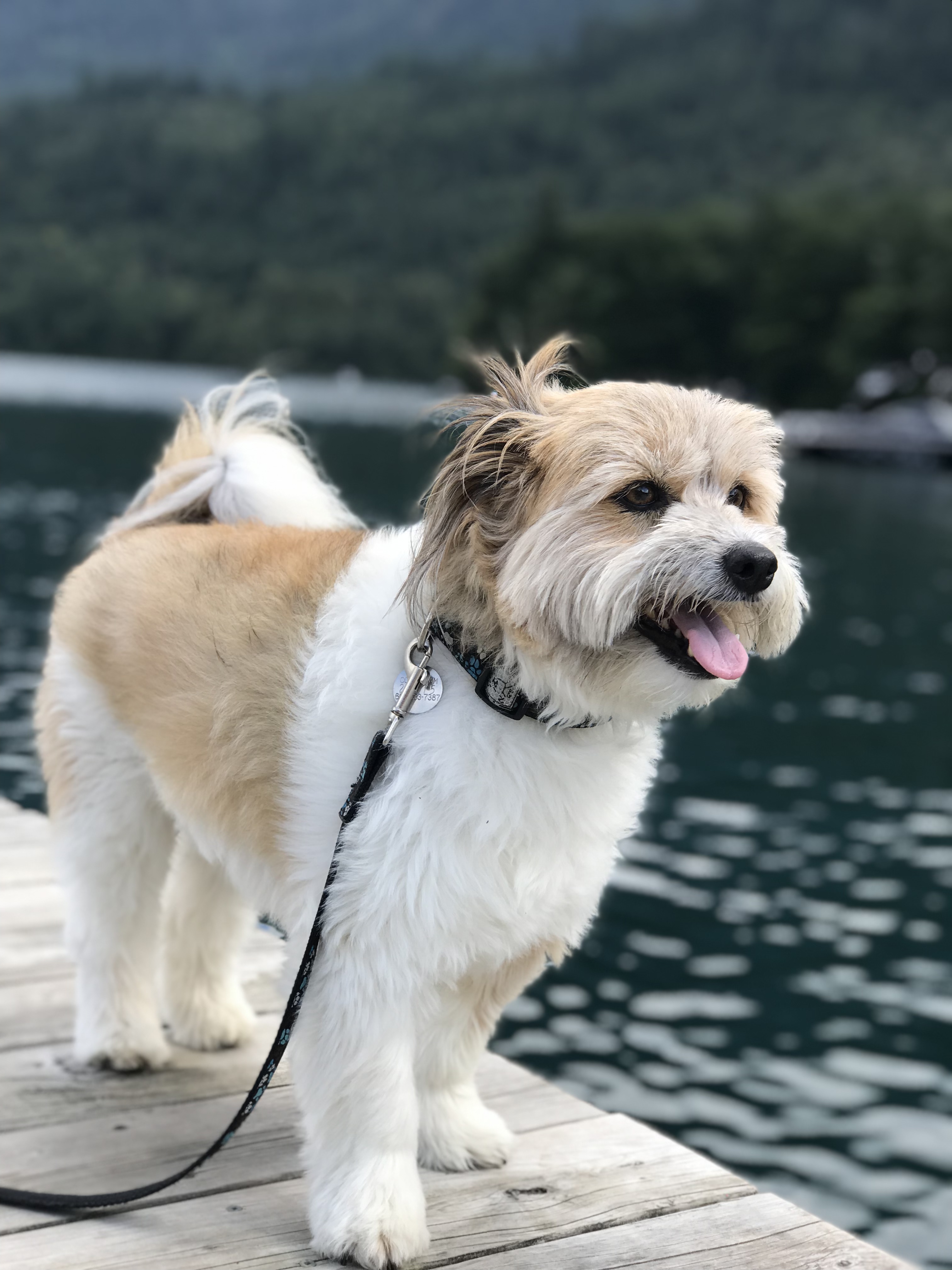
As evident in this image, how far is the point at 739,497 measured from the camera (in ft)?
8.54

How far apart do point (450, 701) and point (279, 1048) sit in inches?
Result: 30.0

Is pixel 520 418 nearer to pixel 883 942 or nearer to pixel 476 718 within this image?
pixel 476 718

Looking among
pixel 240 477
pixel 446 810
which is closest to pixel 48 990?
pixel 240 477

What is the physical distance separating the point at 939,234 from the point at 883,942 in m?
71.2

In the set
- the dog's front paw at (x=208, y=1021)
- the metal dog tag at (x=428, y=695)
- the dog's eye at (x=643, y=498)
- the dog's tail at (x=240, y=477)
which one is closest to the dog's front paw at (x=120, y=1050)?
the dog's front paw at (x=208, y=1021)

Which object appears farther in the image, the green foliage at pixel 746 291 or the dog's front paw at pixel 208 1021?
the green foliage at pixel 746 291

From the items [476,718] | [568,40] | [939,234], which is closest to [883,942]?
[476,718]

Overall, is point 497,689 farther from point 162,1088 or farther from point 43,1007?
point 43,1007

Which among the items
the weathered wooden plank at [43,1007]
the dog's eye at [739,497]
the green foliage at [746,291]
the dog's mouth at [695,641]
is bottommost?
the weathered wooden plank at [43,1007]

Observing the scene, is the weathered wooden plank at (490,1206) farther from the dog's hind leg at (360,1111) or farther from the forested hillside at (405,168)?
the forested hillside at (405,168)

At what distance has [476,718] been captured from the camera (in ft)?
8.47

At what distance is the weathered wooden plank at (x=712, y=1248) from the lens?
8.98 ft

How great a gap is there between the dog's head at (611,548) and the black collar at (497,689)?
0.08 ft

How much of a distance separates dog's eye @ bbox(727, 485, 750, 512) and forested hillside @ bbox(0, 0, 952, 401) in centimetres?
8322
